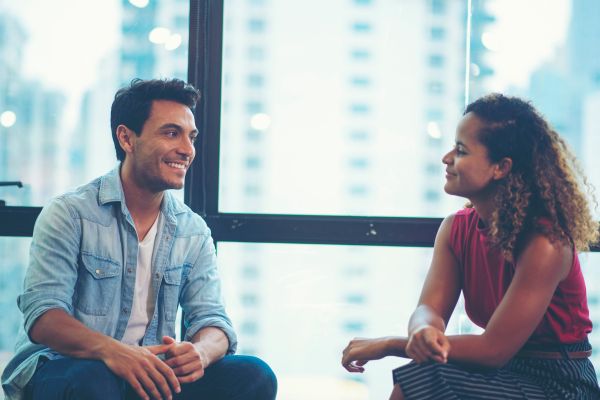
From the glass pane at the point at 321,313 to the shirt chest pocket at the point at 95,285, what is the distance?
1.89 ft

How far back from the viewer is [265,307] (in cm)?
240

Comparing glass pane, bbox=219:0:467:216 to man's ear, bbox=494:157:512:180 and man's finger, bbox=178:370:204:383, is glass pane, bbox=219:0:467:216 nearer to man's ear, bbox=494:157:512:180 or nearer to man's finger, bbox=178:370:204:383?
man's ear, bbox=494:157:512:180

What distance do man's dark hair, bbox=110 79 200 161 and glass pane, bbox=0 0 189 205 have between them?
34 centimetres

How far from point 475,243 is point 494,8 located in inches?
39.2

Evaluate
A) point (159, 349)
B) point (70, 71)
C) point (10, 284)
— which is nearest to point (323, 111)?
point (70, 71)

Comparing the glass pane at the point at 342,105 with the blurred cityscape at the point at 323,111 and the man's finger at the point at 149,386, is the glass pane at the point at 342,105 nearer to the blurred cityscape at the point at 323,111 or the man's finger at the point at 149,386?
the blurred cityscape at the point at 323,111

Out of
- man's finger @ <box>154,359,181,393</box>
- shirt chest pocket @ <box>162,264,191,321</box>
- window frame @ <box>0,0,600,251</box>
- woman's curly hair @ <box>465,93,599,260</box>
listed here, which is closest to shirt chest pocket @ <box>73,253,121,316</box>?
shirt chest pocket @ <box>162,264,191,321</box>

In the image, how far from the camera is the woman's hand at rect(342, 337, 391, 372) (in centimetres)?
169

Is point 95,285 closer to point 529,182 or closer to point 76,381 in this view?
point 76,381

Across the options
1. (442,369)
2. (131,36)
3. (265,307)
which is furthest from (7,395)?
(131,36)

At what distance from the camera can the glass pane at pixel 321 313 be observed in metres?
2.37

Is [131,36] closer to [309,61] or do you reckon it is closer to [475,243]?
[309,61]

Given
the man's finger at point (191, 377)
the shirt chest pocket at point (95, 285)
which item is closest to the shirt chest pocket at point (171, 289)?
the shirt chest pocket at point (95, 285)

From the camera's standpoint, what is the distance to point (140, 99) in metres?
2.01
